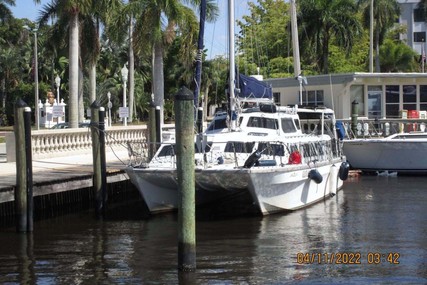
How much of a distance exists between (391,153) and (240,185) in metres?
15.9

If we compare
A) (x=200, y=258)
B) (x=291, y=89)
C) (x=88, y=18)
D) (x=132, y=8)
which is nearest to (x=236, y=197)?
(x=200, y=258)

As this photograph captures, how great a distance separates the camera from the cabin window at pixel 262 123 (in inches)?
940

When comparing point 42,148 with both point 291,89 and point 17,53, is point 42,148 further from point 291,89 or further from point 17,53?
point 17,53

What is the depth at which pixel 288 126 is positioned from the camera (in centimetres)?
2488

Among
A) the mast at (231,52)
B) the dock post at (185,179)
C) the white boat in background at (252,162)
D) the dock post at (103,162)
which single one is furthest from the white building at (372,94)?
the dock post at (185,179)

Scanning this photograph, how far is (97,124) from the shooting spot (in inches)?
866

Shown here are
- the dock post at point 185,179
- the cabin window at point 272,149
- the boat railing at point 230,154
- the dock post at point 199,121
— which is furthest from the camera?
the dock post at point 199,121

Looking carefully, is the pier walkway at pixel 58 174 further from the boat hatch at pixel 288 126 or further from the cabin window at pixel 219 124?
the boat hatch at pixel 288 126

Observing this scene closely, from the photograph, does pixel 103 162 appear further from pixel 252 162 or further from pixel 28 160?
pixel 252 162

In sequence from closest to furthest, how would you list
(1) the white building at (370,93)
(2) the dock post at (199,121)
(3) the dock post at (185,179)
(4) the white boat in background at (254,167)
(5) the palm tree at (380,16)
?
(3) the dock post at (185,179) → (4) the white boat in background at (254,167) → (2) the dock post at (199,121) → (1) the white building at (370,93) → (5) the palm tree at (380,16)

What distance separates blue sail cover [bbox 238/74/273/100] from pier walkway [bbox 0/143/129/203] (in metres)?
4.77

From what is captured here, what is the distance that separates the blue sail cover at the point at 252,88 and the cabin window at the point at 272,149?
3.83 metres

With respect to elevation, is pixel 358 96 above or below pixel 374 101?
above

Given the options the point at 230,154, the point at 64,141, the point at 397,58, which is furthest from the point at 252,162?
the point at 397,58
